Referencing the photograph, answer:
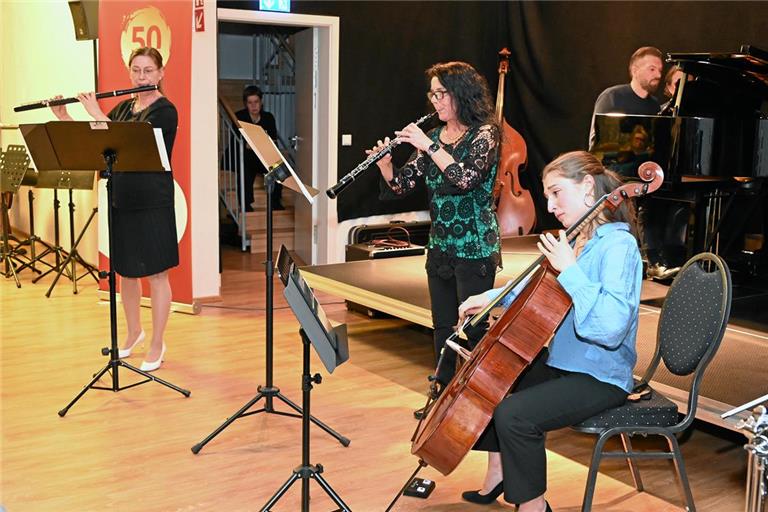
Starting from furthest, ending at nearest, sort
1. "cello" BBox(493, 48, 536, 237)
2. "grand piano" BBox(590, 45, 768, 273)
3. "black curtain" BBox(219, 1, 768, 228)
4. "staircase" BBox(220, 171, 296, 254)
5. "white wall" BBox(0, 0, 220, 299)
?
"staircase" BBox(220, 171, 296, 254) → "black curtain" BBox(219, 1, 768, 228) → "cello" BBox(493, 48, 536, 237) → "white wall" BBox(0, 0, 220, 299) → "grand piano" BBox(590, 45, 768, 273)

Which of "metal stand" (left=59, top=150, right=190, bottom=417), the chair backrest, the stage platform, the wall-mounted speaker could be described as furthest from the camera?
the wall-mounted speaker

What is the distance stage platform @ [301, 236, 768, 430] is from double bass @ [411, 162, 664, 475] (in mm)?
740

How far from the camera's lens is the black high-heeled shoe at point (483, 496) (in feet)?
10.3

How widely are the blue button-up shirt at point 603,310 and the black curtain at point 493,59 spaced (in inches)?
185

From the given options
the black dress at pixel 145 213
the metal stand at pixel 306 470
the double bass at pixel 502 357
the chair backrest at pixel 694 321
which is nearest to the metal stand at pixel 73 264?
the black dress at pixel 145 213

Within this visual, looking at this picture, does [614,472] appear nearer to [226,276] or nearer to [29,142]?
[29,142]

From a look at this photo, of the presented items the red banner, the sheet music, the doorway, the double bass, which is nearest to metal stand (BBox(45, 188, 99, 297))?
the red banner

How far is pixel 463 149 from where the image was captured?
139 inches

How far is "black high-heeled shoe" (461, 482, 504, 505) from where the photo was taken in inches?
123

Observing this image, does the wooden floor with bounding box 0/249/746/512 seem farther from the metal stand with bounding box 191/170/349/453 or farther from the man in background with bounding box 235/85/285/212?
the man in background with bounding box 235/85/285/212

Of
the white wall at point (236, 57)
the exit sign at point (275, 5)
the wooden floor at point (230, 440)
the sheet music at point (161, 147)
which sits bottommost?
the wooden floor at point (230, 440)

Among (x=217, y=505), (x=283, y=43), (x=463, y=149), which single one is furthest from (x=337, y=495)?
(x=283, y=43)

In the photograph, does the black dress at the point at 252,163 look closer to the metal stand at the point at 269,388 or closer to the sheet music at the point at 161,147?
the sheet music at the point at 161,147

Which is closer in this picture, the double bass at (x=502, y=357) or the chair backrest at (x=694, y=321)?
the double bass at (x=502, y=357)
